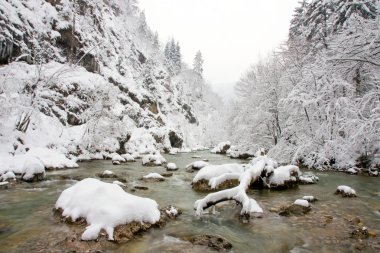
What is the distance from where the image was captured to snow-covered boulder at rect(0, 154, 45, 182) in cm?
1340

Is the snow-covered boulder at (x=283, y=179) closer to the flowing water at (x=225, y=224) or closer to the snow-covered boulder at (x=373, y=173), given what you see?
the flowing water at (x=225, y=224)

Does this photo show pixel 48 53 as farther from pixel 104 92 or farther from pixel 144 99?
pixel 144 99

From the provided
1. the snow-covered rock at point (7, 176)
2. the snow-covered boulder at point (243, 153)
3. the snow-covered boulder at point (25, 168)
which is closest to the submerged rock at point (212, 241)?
the snow-covered boulder at point (25, 168)

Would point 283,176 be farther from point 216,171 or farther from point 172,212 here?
point 172,212

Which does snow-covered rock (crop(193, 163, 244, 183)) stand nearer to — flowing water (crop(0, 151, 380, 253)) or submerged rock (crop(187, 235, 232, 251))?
flowing water (crop(0, 151, 380, 253))

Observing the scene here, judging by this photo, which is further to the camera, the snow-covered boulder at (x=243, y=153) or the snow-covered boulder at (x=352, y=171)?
the snow-covered boulder at (x=243, y=153)

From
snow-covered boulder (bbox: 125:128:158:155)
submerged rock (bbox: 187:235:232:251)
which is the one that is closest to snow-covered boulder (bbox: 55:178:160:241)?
submerged rock (bbox: 187:235:232:251)

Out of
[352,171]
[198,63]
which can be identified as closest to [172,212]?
[352,171]

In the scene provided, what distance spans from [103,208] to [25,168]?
939 centimetres

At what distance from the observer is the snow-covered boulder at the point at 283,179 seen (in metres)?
12.8

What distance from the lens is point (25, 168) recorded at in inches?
543

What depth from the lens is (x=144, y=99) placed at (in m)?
50.2

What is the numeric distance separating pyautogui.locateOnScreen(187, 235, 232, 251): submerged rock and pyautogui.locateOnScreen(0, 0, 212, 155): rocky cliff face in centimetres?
1682

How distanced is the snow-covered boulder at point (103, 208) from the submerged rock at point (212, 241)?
133 centimetres
